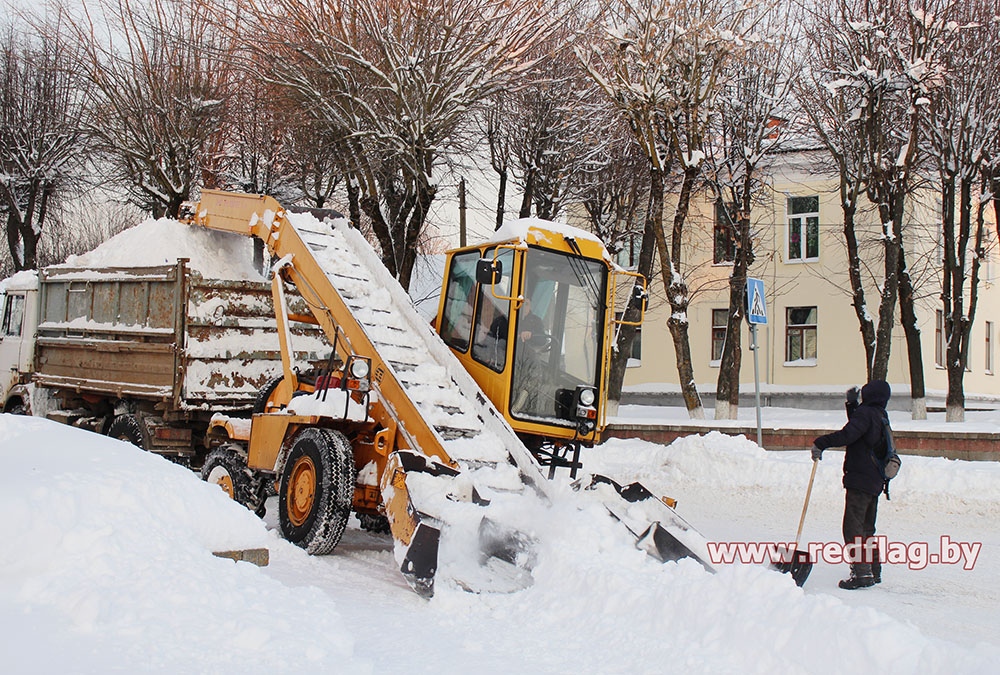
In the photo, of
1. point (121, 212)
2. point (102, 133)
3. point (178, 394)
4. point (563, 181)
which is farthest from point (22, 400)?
point (121, 212)

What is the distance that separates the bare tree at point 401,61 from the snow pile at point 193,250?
4.62 metres

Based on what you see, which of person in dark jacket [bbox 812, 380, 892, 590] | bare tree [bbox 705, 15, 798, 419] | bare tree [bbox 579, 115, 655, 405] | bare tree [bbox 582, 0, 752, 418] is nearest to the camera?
person in dark jacket [bbox 812, 380, 892, 590]

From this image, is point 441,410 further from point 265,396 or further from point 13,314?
point 13,314

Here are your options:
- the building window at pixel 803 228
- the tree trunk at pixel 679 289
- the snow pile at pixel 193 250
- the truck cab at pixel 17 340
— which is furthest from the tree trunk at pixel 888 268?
the truck cab at pixel 17 340

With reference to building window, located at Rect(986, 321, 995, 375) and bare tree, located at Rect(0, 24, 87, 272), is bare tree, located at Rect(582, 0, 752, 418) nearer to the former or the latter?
bare tree, located at Rect(0, 24, 87, 272)

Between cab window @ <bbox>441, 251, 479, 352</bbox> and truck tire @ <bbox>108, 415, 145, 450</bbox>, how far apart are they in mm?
4452

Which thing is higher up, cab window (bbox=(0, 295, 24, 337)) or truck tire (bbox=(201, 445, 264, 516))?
cab window (bbox=(0, 295, 24, 337))

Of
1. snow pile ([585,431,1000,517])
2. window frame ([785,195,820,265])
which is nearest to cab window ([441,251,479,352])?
snow pile ([585,431,1000,517])

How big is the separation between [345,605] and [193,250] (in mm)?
6517

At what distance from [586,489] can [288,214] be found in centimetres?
422

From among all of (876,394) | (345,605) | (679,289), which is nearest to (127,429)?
(345,605)

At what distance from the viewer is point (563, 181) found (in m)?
20.3

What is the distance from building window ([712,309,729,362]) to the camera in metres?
28.8

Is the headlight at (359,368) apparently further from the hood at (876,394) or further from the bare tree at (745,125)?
the bare tree at (745,125)
